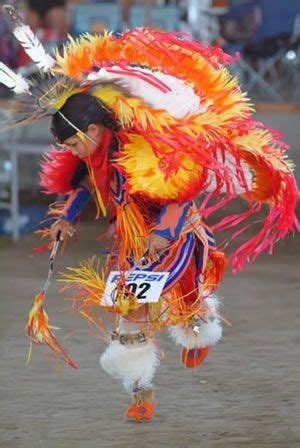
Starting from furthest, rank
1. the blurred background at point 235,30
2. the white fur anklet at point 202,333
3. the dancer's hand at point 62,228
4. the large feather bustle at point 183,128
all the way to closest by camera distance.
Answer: the blurred background at point 235,30 → the white fur anklet at point 202,333 → the dancer's hand at point 62,228 → the large feather bustle at point 183,128

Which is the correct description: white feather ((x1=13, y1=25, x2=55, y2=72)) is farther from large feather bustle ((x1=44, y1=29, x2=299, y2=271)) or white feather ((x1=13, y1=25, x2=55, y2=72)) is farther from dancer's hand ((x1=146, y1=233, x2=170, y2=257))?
dancer's hand ((x1=146, y1=233, x2=170, y2=257))

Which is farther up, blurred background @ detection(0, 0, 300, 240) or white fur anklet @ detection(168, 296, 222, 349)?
blurred background @ detection(0, 0, 300, 240)

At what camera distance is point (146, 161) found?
4.55m

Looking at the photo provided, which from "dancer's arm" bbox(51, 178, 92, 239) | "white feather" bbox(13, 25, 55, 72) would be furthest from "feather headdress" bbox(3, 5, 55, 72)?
"dancer's arm" bbox(51, 178, 92, 239)

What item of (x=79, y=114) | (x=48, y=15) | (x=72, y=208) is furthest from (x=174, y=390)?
(x=48, y=15)

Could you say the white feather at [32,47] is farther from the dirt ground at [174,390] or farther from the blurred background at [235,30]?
the blurred background at [235,30]

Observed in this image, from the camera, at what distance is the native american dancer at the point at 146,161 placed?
4.57 metres

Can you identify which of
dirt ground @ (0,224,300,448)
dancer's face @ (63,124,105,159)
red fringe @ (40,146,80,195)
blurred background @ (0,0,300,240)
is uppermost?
blurred background @ (0,0,300,240)

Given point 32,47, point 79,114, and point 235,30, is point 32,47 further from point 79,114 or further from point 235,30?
point 235,30

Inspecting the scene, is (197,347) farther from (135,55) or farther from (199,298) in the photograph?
(135,55)

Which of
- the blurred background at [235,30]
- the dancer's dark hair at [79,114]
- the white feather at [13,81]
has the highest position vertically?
the blurred background at [235,30]

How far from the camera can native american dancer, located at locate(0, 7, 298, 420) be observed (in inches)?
180

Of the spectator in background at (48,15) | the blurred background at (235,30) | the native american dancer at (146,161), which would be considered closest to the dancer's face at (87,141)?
the native american dancer at (146,161)

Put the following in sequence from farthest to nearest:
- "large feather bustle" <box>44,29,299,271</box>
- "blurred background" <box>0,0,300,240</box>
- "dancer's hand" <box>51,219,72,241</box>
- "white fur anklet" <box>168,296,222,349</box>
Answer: "blurred background" <box>0,0,300,240</box>
"white fur anklet" <box>168,296,222,349</box>
"dancer's hand" <box>51,219,72,241</box>
"large feather bustle" <box>44,29,299,271</box>
